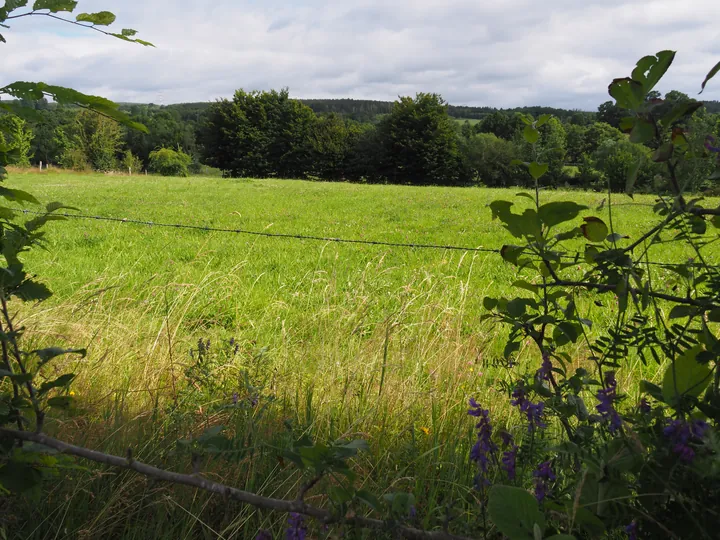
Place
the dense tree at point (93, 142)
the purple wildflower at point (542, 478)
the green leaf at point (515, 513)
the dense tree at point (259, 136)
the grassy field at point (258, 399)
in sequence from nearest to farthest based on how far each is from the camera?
the green leaf at point (515, 513) < the purple wildflower at point (542, 478) < the grassy field at point (258, 399) < the dense tree at point (259, 136) < the dense tree at point (93, 142)

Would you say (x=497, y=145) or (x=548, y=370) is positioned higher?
(x=497, y=145)

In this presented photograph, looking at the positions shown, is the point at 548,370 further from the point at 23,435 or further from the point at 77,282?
the point at 77,282

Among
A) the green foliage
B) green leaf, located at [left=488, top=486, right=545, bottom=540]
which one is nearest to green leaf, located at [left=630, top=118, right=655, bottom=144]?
green leaf, located at [left=488, top=486, right=545, bottom=540]

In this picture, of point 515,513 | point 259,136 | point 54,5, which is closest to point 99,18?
point 54,5

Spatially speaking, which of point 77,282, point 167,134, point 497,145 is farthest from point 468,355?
point 167,134

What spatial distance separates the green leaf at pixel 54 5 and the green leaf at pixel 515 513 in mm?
1305

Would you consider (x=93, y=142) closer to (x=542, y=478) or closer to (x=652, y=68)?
(x=542, y=478)

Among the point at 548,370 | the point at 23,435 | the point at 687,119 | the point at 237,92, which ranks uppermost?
the point at 237,92

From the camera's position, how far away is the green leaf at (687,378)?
93 centimetres

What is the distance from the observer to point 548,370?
4.01 ft

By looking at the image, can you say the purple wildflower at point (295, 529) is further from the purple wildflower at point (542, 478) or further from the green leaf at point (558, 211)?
the green leaf at point (558, 211)

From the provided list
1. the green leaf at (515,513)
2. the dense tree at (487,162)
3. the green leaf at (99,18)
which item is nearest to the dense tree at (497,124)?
the dense tree at (487,162)

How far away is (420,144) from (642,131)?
186 ft

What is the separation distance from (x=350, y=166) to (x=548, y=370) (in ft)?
195
